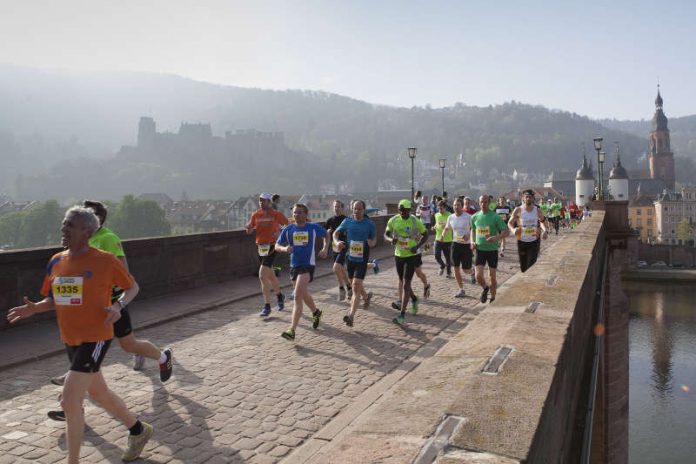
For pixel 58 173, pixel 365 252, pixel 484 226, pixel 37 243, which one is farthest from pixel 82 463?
pixel 58 173

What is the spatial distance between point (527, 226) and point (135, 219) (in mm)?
84954

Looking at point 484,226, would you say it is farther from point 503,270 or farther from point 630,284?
point 630,284

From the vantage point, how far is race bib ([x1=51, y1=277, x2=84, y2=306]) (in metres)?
3.98

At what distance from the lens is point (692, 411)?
3594 centimetres

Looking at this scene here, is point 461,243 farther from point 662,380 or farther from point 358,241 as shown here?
point 662,380

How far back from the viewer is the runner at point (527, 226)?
10.8 m

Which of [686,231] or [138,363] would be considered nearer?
[138,363]

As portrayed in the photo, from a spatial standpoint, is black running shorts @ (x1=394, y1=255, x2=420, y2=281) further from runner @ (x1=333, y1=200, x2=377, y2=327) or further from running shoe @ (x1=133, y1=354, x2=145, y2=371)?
running shoe @ (x1=133, y1=354, x2=145, y2=371)

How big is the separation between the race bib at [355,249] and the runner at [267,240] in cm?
133

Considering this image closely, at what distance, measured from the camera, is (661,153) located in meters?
132

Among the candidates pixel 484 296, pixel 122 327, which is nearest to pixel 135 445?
pixel 122 327

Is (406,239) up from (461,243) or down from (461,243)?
up

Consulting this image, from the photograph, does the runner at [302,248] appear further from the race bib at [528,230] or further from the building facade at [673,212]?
the building facade at [673,212]

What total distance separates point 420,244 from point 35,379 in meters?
5.25
